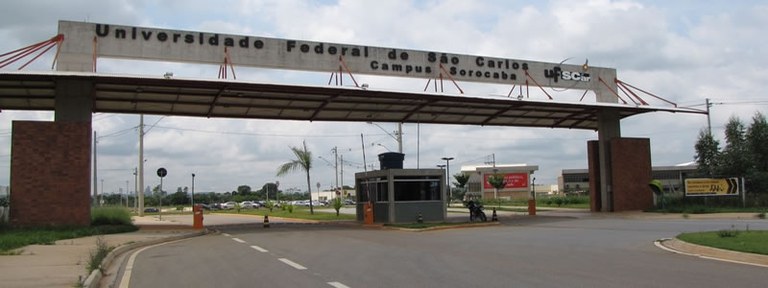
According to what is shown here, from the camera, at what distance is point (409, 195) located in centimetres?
3216

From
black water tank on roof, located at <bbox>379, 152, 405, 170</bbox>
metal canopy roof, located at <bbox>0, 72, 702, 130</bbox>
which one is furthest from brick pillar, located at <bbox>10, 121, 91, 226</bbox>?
black water tank on roof, located at <bbox>379, 152, 405, 170</bbox>

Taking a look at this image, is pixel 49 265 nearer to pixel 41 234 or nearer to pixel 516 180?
pixel 41 234

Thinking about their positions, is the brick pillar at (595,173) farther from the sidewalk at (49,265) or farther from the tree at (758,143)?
the sidewalk at (49,265)

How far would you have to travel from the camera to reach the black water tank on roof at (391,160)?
111 feet

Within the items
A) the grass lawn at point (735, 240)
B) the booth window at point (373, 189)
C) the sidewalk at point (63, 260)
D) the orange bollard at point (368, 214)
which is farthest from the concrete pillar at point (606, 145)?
the grass lawn at point (735, 240)

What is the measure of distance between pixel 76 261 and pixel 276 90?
14516 mm

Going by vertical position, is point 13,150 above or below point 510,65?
below

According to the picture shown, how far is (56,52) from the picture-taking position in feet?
88.5

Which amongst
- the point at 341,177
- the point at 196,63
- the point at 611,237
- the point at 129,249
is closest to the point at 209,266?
the point at 129,249

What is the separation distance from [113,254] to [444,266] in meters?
8.47

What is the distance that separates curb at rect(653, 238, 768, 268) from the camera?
1261 centimetres

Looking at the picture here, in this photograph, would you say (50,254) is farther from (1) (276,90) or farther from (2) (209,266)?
(1) (276,90)

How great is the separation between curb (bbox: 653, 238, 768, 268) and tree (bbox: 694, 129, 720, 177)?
120 ft

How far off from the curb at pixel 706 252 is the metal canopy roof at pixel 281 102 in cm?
1509
